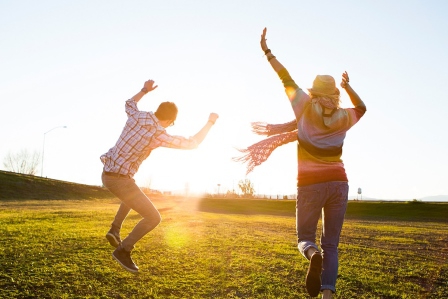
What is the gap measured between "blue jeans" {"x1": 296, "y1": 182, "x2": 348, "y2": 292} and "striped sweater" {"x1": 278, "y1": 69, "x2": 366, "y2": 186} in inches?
4.0

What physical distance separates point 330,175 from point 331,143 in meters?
0.37

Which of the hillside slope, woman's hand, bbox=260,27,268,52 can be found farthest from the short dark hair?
the hillside slope

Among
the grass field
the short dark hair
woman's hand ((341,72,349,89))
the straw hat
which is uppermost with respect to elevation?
woman's hand ((341,72,349,89))

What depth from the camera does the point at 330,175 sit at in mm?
4742

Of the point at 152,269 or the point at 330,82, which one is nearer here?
the point at 330,82

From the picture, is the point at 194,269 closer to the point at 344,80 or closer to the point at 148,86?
the point at 148,86

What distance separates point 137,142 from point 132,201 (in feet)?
2.91

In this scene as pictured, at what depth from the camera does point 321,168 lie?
15.6ft

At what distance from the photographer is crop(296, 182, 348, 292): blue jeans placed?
15.6 ft

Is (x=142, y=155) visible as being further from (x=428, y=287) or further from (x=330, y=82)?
(x=428, y=287)

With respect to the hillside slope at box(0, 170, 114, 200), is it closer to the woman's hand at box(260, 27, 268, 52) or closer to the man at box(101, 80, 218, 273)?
the man at box(101, 80, 218, 273)

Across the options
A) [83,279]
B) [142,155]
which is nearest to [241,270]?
[83,279]

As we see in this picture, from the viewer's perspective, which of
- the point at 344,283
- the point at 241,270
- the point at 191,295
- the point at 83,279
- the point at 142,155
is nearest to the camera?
the point at 142,155

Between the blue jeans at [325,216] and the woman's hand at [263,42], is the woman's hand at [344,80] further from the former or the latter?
the blue jeans at [325,216]
